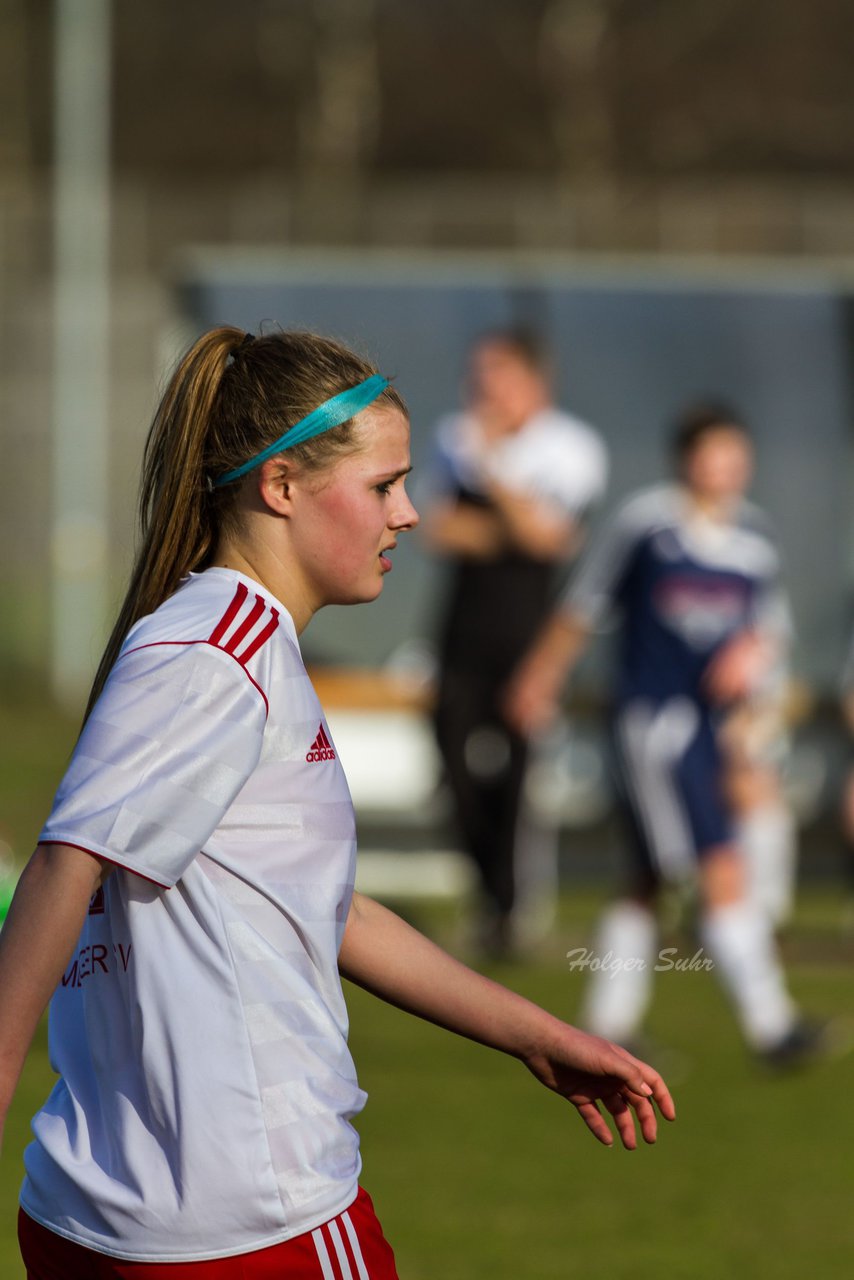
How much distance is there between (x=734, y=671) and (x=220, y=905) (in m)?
5.00

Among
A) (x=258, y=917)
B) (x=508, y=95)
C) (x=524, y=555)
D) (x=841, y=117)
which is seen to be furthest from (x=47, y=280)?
(x=258, y=917)

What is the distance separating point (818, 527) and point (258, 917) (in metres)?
10.7

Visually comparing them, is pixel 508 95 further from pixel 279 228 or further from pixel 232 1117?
pixel 232 1117

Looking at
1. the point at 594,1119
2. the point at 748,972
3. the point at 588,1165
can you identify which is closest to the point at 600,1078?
the point at 594,1119

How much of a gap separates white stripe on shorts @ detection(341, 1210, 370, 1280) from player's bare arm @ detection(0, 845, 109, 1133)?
16.7 inches

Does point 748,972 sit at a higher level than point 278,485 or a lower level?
lower

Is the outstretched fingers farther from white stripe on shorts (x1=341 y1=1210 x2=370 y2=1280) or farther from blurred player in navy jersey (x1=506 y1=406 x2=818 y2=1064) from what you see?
blurred player in navy jersey (x1=506 y1=406 x2=818 y2=1064)

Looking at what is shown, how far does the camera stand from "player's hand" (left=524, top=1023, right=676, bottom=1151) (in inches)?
95.7

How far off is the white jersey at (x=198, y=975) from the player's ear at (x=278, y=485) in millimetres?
149

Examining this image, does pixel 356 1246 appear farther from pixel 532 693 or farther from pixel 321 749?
pixel 532 693

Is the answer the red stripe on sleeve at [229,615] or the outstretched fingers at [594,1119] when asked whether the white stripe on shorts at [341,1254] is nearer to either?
the outstretched fingers at [594,1119]

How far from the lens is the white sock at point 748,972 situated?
21.8 ft

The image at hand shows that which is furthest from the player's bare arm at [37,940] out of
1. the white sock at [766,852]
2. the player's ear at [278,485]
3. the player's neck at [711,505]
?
the white sock at [766,852]

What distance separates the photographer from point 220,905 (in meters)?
2.22
